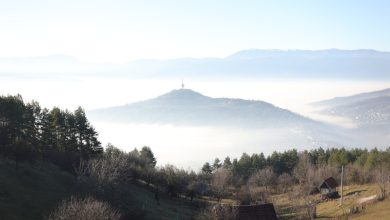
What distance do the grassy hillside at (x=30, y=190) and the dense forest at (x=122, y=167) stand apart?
2003mm

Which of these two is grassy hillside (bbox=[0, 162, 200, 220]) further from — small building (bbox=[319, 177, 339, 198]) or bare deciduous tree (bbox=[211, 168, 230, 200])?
small building (bbox=[319, 177, 339, 198])

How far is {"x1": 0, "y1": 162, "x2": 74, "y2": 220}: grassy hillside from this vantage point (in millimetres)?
52166

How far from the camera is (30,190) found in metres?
61.5

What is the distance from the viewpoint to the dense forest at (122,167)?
7088cm

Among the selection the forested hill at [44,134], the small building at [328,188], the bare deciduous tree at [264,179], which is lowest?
the bare deciduous tree at [264,179]

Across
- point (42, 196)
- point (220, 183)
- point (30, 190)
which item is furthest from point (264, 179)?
point (30, 190)

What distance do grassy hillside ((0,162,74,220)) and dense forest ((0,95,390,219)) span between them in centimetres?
200

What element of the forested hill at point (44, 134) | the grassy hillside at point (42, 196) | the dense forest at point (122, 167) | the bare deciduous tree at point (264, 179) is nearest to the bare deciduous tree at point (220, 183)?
the dense forest at point (122, 167)

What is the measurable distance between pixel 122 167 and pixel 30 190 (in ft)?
90.0

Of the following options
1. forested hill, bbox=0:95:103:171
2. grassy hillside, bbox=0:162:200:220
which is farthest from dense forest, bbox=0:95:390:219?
grassy hillside, bbox=0:162:200:220

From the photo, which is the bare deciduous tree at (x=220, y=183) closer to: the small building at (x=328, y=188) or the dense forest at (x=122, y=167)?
the dense forest at (x=122, y=167)

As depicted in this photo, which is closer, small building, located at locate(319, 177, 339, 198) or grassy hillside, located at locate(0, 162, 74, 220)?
grassy hillside, located at locate(0, 162, 74, 220)

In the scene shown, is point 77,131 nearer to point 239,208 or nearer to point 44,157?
point 44,157

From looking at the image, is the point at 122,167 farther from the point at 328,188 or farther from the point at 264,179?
the point at 264,179
